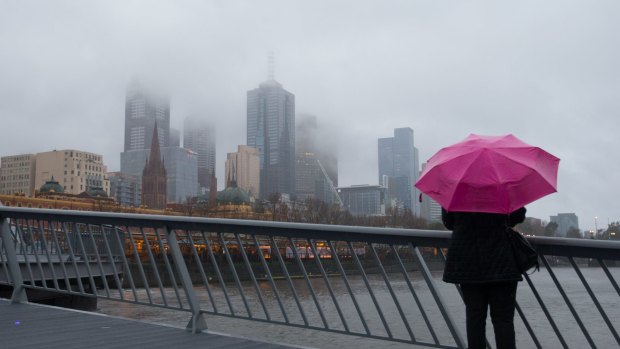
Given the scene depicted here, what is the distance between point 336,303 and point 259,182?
Answer: 18598 cm

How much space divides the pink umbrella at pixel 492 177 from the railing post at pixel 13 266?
4.69 metres

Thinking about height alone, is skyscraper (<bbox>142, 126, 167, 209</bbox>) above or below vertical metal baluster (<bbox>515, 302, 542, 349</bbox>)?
above

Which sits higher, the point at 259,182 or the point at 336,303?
the point at 259,182

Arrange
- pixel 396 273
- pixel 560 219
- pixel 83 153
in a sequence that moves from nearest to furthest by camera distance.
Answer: pixel 396 273 → pixel 560 219 → pixel 83 153

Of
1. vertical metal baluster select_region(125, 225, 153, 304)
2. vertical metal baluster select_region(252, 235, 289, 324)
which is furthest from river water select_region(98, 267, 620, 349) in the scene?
vertical metal baluster select_region(125, 225, 153, 304)

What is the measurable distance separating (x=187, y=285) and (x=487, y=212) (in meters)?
2.71

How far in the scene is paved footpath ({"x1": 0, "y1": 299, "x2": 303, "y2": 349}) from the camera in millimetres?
4285

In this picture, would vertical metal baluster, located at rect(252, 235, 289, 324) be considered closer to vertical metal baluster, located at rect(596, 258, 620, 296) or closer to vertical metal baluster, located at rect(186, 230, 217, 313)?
vertical metal baluster, located at rect(186, 230, 217, 313)

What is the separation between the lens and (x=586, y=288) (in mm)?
3502

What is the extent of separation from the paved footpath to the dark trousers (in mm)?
1355

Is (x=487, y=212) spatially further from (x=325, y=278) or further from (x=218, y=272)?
(x=218, y=272)

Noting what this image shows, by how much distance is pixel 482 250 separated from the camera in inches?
131

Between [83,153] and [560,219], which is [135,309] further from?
[83,153]

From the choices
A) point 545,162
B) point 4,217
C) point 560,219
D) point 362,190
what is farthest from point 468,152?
point 362,190
